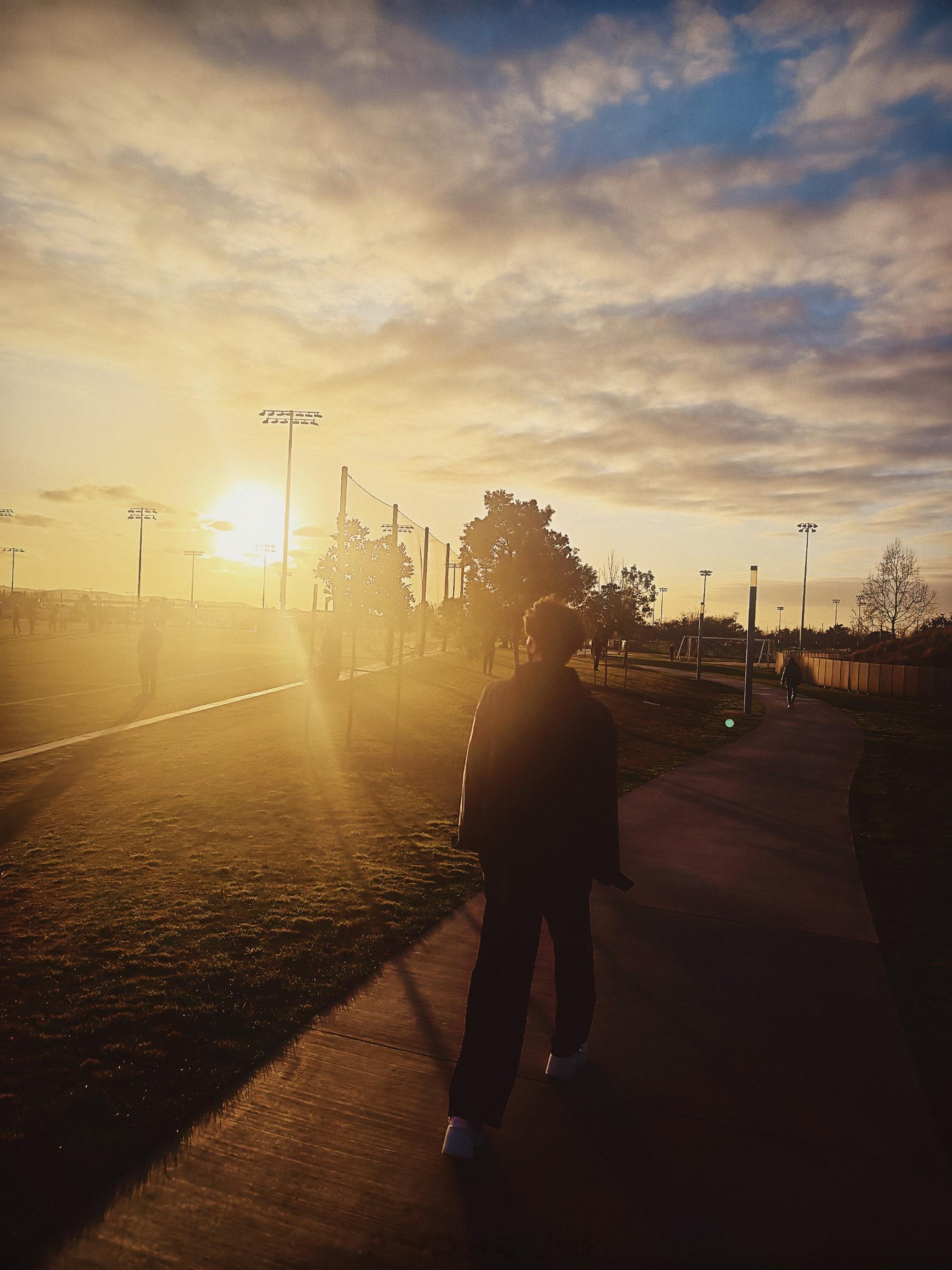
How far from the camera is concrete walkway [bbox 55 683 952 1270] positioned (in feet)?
8.42

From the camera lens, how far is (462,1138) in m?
2.98

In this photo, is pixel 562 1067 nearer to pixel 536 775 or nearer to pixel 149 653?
pixel 536 775

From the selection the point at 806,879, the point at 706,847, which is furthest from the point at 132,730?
the point at 806,879

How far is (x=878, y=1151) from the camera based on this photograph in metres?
3.09

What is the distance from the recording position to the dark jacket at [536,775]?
3174 mm

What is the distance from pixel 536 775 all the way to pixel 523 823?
7.5 inches

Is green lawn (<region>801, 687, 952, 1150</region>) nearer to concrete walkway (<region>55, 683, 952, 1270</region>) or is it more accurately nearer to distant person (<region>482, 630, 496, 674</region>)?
concrete walkway (<region>55, 683, 952, 1270</region>)

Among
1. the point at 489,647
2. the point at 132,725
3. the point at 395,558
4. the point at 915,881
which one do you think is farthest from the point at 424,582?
the point at 915,881

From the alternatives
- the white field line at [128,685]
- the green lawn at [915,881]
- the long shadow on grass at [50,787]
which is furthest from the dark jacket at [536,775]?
the white field line at [128,685]

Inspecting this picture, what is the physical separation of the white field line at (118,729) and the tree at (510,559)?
12.8 metres

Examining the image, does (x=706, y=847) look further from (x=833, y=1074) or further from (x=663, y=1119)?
(x=663, y=1119)

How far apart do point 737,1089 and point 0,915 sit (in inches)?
182

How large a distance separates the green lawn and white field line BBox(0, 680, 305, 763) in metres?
10.5

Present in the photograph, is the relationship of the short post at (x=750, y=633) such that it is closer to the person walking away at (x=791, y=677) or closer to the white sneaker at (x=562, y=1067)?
the person walking away at (x=791, y=677)
